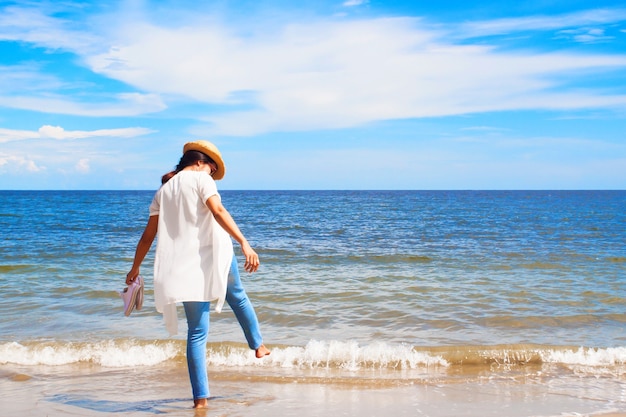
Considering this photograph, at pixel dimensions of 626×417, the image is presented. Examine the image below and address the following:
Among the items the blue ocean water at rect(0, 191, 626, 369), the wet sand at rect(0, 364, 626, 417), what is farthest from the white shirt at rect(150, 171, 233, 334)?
the blue ocean water at rect(0, 191, 626, 369)

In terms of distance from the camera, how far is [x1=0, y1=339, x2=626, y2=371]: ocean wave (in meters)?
6.20

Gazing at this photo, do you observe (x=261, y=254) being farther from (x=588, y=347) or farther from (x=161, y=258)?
(x=161, y=258)

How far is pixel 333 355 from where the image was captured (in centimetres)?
634

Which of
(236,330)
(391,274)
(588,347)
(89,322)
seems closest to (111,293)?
(89,322)

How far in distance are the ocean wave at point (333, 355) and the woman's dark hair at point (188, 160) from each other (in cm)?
280

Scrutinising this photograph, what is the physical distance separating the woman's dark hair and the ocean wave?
2.80m

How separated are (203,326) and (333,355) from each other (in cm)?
255

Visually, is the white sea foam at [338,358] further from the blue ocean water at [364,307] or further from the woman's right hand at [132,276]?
the woman's right hand at [132,276]

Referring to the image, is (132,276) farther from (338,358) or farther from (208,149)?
(338,358)

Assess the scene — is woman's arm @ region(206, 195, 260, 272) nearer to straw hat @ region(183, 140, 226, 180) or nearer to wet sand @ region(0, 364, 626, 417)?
straw hat @ region(183, 140, 226, 180)

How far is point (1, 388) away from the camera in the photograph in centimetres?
533

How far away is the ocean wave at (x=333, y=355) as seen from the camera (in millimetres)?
6203

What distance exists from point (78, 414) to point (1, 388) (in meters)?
1.38

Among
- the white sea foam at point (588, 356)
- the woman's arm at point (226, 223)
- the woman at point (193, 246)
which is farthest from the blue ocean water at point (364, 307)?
the woman's arm at point (226, 223)
